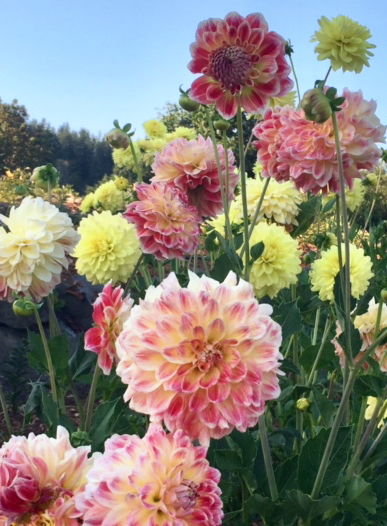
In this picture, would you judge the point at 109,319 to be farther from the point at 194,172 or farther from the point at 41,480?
the point at 194,172

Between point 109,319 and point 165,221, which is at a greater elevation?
point 165,221

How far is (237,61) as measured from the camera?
1293 millimetres

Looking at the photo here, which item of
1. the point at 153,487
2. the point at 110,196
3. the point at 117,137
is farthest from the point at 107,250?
the point at 110,196

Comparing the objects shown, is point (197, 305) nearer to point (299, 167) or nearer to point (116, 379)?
point (299, 167)

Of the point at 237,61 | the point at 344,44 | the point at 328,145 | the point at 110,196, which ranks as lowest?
the point at 110,196

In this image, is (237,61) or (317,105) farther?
(237,61)

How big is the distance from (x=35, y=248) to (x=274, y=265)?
877mm

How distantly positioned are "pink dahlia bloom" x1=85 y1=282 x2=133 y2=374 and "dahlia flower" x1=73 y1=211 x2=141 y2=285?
0.84 meters

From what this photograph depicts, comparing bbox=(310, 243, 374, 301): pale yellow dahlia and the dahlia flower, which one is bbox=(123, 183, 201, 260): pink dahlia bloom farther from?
bbox=(310, 243, 374, 301): pale yellow dahlia

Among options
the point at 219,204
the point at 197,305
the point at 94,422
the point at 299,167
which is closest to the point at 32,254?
the point at 94,422

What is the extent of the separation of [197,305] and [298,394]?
1.06 m

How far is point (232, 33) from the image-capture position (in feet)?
4.26

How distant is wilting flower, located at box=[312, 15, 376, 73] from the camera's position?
145 cm

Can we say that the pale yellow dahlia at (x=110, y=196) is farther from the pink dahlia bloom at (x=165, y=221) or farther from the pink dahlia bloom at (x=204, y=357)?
the pink dahlia bloom at (x=204, y=357)
